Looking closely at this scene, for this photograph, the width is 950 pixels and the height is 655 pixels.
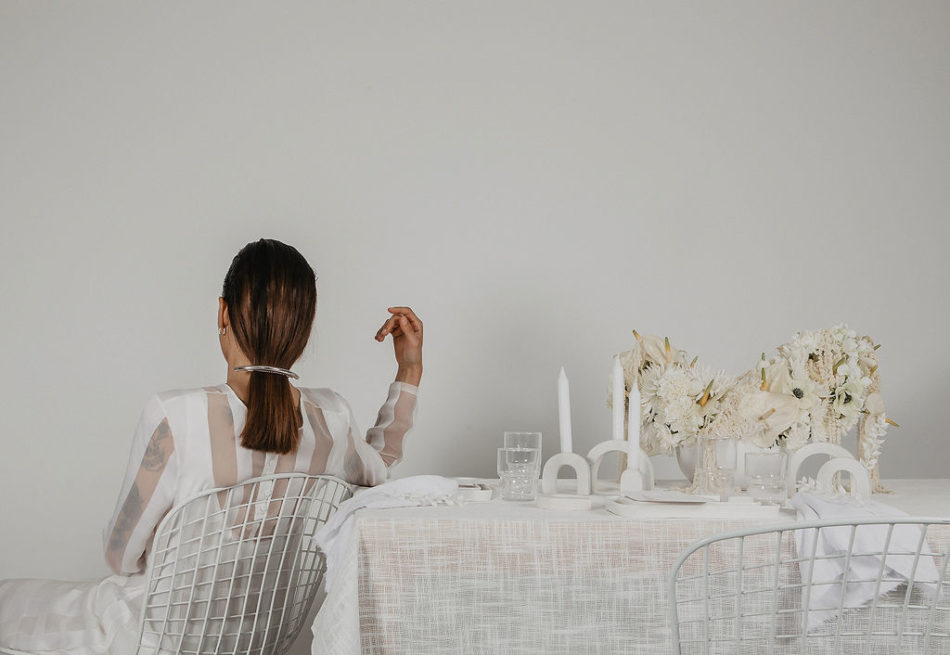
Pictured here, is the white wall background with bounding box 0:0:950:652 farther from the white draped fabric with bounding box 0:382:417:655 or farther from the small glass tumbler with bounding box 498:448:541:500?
the white draped fabric with bounding box 0:382:417:655

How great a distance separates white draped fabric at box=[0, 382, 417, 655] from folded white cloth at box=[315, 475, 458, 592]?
0.19 metres

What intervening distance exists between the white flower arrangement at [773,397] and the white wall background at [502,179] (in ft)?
3.42

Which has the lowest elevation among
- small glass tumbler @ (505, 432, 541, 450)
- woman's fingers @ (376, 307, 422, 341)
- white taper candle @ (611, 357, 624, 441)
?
small glass tumbler @ (505, 432, 541, 450)

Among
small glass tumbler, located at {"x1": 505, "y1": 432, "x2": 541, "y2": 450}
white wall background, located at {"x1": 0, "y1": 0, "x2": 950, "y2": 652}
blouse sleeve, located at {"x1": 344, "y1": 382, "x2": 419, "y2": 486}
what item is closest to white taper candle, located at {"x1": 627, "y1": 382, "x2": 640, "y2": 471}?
small glass tumbler, located at {"x1": 505, "y1": 432, "x2": 541, "y2": 450}

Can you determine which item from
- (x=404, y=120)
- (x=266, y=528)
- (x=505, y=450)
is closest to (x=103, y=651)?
(x=266, y=528)

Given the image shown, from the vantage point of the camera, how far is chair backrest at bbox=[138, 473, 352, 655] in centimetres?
139

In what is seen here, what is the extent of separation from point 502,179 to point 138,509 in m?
1.79

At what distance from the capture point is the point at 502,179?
2877 millimetres

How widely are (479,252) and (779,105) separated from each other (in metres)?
1.15

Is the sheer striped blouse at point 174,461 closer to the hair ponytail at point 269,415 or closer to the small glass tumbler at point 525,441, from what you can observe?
the hair ponytail at point 269,415

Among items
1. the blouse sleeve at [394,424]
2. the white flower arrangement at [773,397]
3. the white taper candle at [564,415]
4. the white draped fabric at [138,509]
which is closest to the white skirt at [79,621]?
the white draped fabric at [138,509]

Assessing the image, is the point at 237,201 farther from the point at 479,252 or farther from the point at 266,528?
the point at 266,528

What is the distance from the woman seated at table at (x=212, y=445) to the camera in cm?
143

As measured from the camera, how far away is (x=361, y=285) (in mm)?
2859
